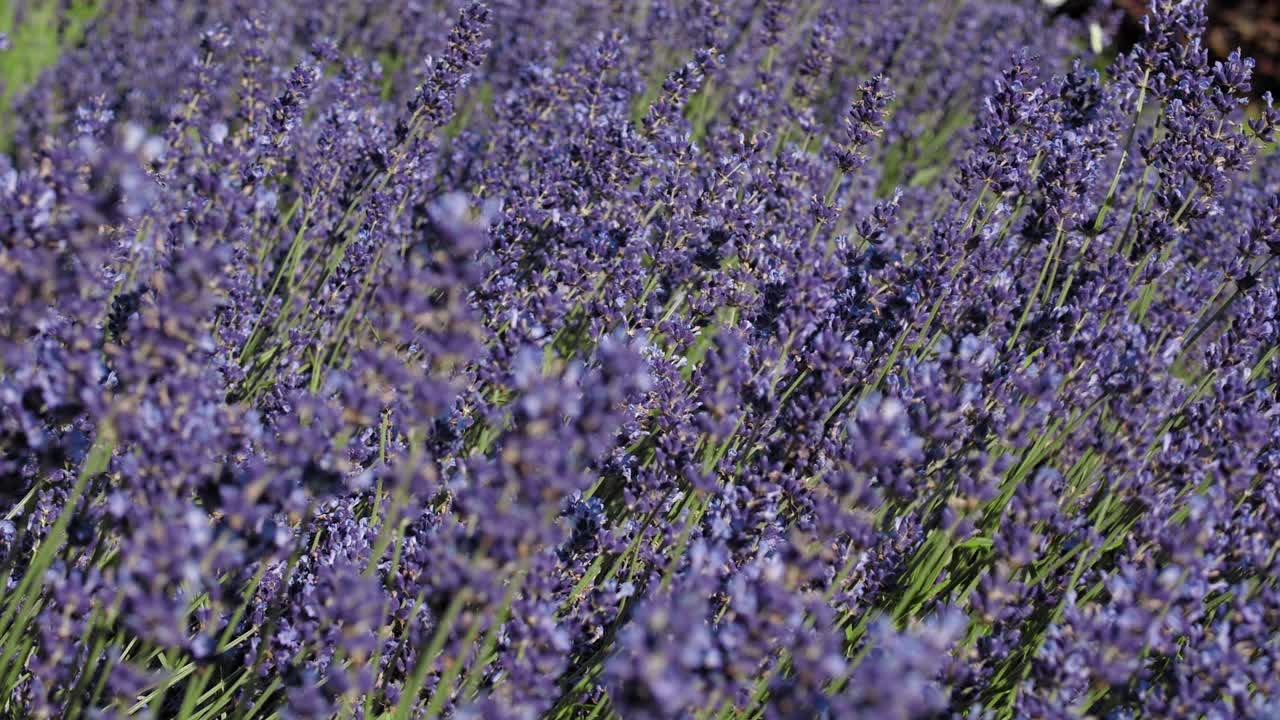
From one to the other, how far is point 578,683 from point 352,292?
1592 mm

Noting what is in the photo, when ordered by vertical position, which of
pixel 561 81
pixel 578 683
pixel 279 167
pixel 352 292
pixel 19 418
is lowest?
pixel 19 418

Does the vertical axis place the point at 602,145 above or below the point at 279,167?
above

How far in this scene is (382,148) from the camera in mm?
3529

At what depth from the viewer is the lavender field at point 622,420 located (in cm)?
164

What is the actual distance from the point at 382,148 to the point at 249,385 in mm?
890

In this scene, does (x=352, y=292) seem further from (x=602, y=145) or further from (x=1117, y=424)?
(x=1117, y=424)

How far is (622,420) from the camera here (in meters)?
2.76

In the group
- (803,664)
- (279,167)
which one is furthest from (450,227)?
(279,167)

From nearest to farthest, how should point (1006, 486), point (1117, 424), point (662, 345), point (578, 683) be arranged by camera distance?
point (578, 683) → point (1117, 424) → point (1006, 486) → point (662, 345)

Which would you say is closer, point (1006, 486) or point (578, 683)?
point (578, 683)

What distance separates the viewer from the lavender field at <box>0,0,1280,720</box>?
1641 millimetres

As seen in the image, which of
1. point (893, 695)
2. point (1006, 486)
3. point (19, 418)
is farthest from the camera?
point (1006, 486)

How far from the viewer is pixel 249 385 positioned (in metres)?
3.23

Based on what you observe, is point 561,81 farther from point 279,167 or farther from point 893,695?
point 893,695
